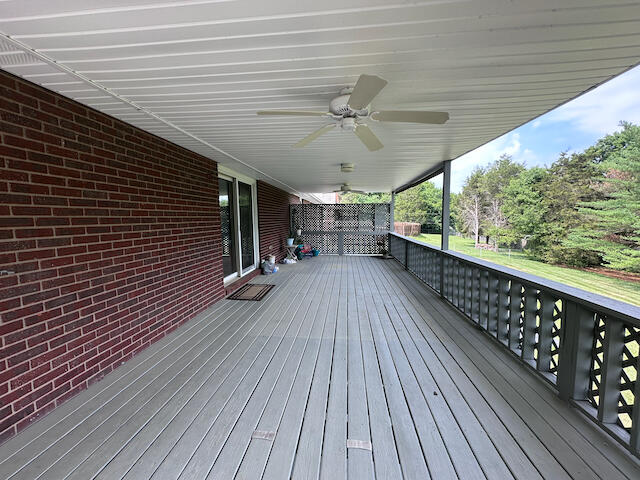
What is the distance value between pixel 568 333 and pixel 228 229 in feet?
15.7

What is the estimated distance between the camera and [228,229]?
483 cm

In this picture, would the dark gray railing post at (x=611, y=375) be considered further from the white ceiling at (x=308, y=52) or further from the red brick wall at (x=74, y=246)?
the red brick wall at (x=74, y=246)

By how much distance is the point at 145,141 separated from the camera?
106 inches

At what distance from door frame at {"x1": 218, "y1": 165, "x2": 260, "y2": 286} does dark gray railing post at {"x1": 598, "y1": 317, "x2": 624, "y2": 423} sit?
451 cm

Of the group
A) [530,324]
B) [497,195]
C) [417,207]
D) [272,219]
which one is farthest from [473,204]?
[530,324]

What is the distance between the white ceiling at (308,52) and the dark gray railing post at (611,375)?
64.5 inches

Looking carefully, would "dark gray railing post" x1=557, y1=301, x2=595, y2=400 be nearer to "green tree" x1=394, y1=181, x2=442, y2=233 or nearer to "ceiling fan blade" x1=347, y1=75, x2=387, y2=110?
"ceiling fan blade" x1=347, y1=75, x2=387, y2=110

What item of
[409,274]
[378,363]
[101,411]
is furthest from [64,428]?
[409,274]

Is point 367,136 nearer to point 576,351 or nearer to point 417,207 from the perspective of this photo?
point 576,351

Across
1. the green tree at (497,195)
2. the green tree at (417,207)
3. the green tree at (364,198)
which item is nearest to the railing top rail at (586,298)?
the green tree at (497,195)

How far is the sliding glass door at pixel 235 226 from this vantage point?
4.66 meters

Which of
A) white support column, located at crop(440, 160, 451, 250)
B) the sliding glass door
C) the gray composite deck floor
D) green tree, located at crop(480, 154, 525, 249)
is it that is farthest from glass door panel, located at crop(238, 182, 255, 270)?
green tree, located at crop(480, 154, 525, 249)

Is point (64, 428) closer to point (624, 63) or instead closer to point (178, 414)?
point (178, 414)

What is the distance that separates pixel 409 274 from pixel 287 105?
4808mm
